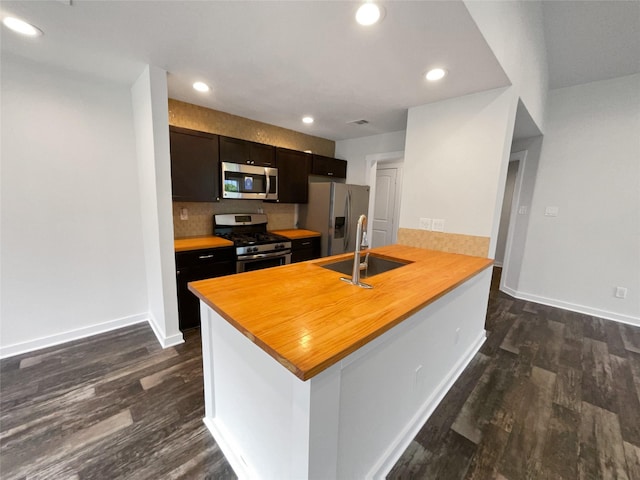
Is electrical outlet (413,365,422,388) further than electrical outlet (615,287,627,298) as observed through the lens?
No

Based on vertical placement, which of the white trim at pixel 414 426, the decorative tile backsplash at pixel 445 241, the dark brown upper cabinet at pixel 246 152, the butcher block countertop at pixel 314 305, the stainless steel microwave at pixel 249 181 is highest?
the dark brown upper cabinet at pixel 246 152

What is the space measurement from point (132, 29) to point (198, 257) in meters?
1.80

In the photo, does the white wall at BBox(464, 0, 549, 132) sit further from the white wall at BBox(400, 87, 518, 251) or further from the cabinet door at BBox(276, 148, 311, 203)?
the cabinet door at BBox(276, 148, 311, 203)

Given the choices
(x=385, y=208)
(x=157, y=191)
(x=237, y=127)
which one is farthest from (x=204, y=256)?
(x=385, y=208)

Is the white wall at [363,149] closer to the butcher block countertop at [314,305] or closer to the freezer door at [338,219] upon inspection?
the freezer door at [338,219]

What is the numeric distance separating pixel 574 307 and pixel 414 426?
3.41 meters

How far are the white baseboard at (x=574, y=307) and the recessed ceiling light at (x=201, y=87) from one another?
15.8ft

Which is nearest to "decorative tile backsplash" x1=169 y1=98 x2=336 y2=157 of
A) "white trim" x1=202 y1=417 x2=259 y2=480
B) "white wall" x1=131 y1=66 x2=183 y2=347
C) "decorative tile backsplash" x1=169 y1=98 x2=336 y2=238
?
"decorative tile backsplash" x1=169 y1=98 x2=336 y2=238

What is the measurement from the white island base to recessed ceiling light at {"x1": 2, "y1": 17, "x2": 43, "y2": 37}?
80.1 inches

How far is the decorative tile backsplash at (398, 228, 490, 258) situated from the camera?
2.34 metres

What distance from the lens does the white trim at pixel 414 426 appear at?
4.11ft

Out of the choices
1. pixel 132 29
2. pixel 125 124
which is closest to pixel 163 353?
pixel 125 124

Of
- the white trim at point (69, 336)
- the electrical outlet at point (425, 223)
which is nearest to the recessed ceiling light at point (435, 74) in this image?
the electrical outlet at point (425, 223)

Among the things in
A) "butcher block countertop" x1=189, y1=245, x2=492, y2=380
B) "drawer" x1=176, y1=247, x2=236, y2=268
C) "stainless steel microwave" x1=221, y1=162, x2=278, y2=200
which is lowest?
"drawer" x1=176, y1=247, x2=236, y2=268
